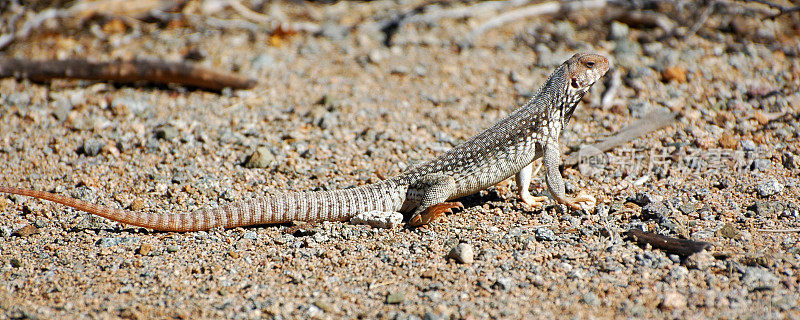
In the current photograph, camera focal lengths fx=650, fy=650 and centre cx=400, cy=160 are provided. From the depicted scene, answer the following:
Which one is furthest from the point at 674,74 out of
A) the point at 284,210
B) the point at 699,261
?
the point at 284,210

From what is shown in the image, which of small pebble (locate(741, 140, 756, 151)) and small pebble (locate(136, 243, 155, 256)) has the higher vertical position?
small pebble (locate(741, 140, 756, 151))

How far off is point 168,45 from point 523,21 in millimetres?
5501

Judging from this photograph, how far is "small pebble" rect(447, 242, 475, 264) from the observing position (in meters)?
4.96

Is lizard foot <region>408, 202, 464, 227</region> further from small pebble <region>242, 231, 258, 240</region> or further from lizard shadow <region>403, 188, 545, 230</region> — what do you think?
small pebble <region>242, 231, 258, 240</region>

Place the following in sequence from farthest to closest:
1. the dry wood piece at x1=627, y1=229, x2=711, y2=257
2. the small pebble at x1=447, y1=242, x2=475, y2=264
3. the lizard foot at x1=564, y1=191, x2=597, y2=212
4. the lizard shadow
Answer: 1. the lizard shadow
2. the lizard foot at x1=564, y1=191, x2=597, y2=212
3. the small pebble at x1=447, y1=242, x2=475, y2=264
4. the dry wood piece at x1=627, y1=229, x2=711, y2=257

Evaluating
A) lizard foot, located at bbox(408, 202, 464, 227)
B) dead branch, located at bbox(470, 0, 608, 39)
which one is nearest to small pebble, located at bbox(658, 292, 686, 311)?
lizard foot, located at bbox(408, 202, 464, 227)

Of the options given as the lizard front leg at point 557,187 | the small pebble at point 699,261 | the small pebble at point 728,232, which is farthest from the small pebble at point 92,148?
the small pebble at point 728,232

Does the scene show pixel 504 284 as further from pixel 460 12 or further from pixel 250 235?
pixel 460 12

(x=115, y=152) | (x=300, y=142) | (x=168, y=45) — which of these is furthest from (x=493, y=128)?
(x=168, y=45)

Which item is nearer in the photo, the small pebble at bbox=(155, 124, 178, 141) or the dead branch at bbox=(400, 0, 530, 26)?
the small pebble at bbox=(155, 124, 178, 141)

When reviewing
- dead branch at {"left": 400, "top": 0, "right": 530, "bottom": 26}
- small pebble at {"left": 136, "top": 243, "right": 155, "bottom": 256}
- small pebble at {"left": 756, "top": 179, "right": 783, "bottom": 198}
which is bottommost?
small pebble at {"left": 136, "top": 243, "right": 155, "bottom": 256}

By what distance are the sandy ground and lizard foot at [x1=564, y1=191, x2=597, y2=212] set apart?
0.23 ft

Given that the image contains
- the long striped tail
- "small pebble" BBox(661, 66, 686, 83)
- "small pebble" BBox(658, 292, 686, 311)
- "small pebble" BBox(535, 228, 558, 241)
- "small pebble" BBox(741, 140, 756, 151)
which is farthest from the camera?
"small pebble" BBox(661, 66, 686, 83)

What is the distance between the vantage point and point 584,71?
587 cm
